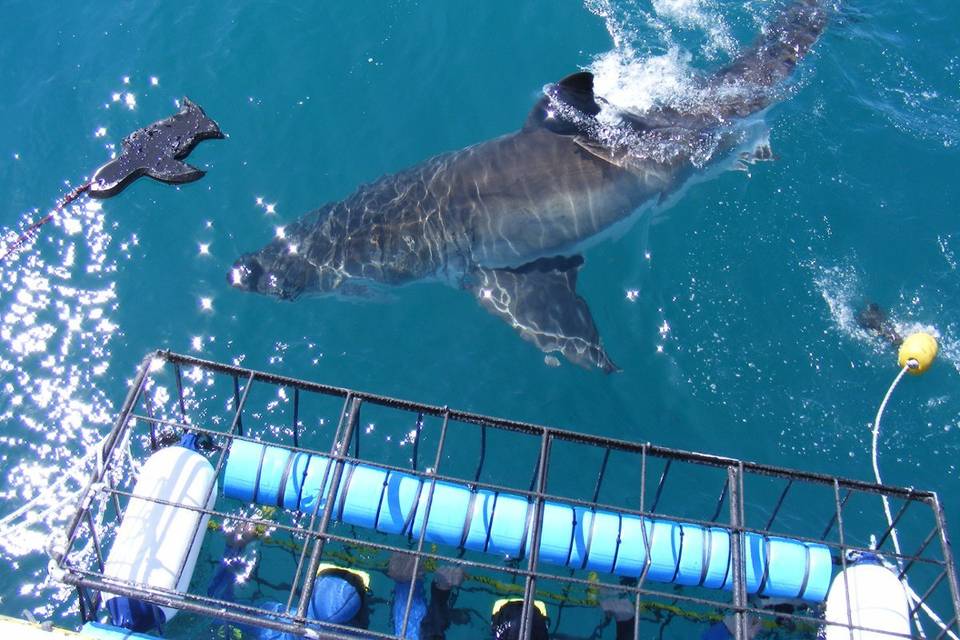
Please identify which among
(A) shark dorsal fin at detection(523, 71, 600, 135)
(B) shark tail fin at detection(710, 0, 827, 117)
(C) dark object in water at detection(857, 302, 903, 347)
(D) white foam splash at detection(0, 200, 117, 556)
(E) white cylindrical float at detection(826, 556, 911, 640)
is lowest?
(E) white cylindrical float at detection(826, 556, 911, 640)

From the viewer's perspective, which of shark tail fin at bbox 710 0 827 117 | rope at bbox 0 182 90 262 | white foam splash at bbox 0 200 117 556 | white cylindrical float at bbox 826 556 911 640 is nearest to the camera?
white cylindrical float at bbox 826 556 911 640

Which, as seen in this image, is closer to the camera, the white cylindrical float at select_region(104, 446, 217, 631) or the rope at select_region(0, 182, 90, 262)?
the white cylindrical float at select_region(104, 446, 217, 631)

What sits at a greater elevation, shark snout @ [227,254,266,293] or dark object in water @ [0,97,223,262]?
dark object in water @ [0,97,223,262]

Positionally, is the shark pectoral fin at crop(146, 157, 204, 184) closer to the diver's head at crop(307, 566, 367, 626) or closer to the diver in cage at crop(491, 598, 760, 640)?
the diver's head at crop(307, 566, 367, 626)

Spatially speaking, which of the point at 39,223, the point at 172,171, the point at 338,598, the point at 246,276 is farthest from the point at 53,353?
the point at 338,598

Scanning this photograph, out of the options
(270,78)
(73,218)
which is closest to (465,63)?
(270,78)

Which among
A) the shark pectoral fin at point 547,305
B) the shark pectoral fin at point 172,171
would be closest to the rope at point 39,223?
the shark pectoral fin at point 172,171

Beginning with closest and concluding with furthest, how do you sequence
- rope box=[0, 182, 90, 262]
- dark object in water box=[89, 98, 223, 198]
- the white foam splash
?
the white foam splash → rope box=[0, 182, 90, 262] → dark object in water box=[89, 98, 223, 198]

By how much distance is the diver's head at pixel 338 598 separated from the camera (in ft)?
26.1

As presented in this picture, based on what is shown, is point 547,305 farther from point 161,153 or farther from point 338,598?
point 161,153

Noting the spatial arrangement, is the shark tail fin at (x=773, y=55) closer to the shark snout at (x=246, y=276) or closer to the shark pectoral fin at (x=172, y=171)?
the shark snout at (x=246, y=276)

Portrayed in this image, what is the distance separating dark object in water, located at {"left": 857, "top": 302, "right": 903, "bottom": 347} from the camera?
1055 cm

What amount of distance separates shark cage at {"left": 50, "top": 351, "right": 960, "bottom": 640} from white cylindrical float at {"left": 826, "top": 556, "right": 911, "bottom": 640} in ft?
0.06

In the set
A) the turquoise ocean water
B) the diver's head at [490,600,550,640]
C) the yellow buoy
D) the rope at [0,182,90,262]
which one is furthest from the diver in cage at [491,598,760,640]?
the rope at [0,182,90,262]
